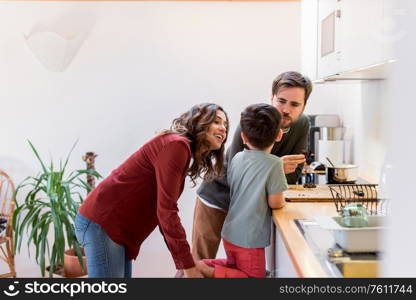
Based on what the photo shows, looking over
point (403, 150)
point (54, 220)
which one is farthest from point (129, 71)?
point (403, 150)

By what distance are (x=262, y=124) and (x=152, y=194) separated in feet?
1.41

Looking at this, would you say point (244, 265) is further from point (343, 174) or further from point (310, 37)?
point (310, 37)

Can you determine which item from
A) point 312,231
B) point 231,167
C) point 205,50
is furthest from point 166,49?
point 312,231

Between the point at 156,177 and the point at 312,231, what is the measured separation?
1.59 ft

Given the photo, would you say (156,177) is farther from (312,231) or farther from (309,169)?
(309,169)

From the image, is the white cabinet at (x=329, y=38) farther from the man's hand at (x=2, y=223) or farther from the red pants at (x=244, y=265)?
the man's hand at (x=2, y=223)

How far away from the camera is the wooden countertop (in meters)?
0.94

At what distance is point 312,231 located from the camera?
1.24 metres

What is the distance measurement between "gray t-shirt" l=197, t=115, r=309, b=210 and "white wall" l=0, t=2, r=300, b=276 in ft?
3.76

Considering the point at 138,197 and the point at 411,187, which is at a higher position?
the point at 411,187

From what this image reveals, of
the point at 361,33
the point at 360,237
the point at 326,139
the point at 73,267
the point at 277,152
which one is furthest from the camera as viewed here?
the point at 73,267

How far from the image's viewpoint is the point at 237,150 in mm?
1706

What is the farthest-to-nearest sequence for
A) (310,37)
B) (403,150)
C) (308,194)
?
(310,37), (308,194), (403,150)

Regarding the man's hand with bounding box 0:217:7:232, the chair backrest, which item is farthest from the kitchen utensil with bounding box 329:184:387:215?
the chair backrest
